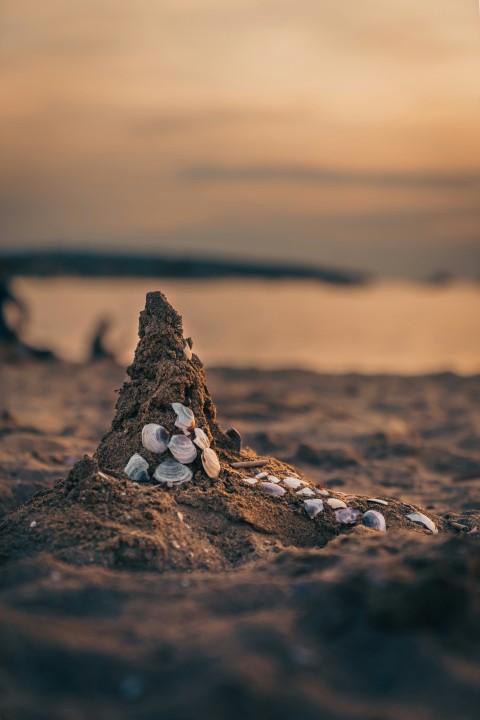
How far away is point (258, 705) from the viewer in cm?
215

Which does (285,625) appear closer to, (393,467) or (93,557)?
(93,557)

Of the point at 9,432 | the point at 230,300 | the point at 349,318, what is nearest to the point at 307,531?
the point at 9,432

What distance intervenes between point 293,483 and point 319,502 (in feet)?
0.85

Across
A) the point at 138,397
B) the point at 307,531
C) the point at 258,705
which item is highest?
the point at 138,397

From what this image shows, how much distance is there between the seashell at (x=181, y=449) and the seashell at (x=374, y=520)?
102 centimetres

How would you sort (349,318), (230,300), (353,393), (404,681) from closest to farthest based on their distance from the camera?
(404,681) → (353,393) → (349,318) → (230,300)

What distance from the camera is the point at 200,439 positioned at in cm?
416

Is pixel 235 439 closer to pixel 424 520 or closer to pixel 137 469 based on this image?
pixel 137 469

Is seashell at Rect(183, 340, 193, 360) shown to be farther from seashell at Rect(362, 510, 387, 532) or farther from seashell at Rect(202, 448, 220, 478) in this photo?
seashell at Rect(362, 510, 387, 532)

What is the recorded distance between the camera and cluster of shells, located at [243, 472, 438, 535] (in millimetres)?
4180

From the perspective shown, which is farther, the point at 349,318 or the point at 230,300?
the point at 230,300

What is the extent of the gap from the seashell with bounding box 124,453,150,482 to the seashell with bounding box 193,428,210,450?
→ 0.97 ft

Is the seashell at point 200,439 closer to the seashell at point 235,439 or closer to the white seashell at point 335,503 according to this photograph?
the seashell at point 235,439

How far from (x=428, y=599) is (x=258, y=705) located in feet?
2.44
